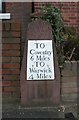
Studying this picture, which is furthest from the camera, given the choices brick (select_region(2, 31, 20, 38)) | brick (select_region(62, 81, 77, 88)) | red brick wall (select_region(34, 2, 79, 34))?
red brick wall (select_region(34, 2, 79, 34))

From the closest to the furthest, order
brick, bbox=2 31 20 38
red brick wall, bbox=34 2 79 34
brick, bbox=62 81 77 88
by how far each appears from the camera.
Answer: brick, bbox=2 31 20 38, brick, bbox=62 81 77 88, red brick wall, bbox=34 2 79 34

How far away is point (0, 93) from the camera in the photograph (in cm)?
621

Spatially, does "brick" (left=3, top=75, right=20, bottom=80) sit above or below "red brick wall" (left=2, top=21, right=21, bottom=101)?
below

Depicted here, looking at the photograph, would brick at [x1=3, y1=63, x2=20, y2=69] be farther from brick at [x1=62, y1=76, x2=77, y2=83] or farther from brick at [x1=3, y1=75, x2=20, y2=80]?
brick at [x1=62, y1=76, x2=77, y2=83]

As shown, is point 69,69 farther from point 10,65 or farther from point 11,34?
point 11,34

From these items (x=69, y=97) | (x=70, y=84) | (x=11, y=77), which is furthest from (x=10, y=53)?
(x=69, y=97)

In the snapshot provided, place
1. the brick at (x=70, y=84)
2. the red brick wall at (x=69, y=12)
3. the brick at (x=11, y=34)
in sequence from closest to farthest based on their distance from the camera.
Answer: the brick at (x=11, y=34)
the brick at (x=70, y=84)
the red brick wall at (x=69, y=12)

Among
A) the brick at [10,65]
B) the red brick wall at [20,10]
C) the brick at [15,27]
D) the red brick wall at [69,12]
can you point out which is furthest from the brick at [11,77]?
the red brick wall at [69,12]

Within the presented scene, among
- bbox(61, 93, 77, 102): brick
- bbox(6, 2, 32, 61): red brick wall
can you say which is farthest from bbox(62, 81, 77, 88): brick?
bbox(6, 2, 32, 61): red brick wall

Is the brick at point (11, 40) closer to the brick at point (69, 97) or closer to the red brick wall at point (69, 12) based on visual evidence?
the brick at point (69, 97)

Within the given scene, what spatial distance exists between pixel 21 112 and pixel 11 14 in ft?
8.61

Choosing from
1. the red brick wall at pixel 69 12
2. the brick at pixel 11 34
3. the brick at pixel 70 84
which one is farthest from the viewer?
the red brick wall at pixel 69 12

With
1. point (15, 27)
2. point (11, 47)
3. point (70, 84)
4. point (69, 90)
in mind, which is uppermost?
point (15, 27)

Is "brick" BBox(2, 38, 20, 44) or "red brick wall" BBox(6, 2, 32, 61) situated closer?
"brick" BBox(2, 38, 20, 44)
